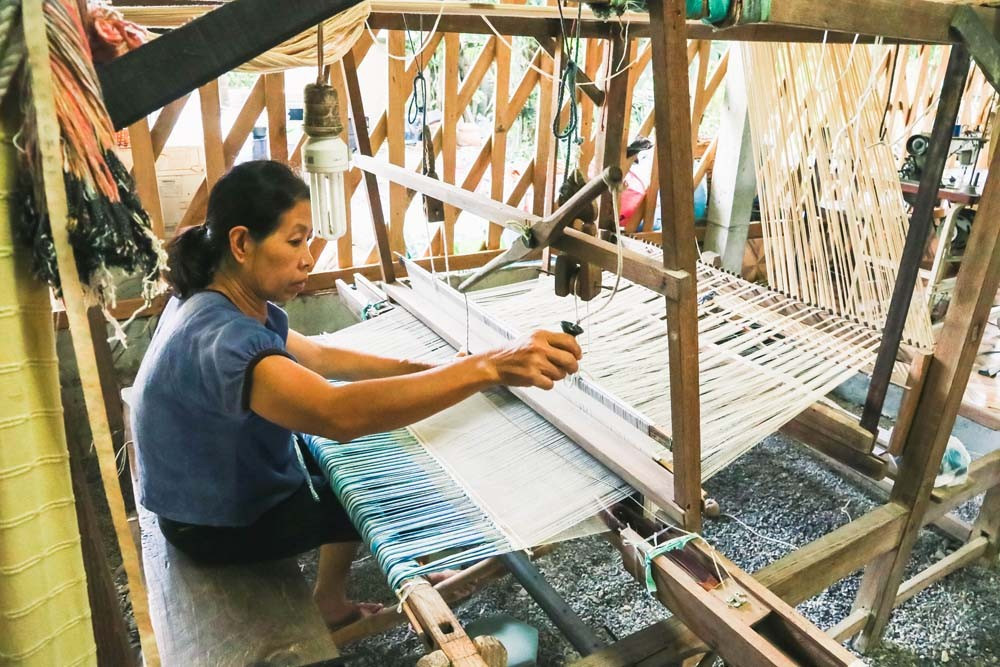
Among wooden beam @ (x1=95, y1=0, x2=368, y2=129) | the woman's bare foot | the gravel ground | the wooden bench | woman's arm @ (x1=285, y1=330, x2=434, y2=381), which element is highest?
wooden beam @ (x1=95, y1=0, x2=368, y2=129)

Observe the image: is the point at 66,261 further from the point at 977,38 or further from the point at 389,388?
the point at 977,38

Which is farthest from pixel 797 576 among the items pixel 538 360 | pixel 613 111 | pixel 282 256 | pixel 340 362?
pixel 282 256

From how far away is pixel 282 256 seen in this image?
1.43 meters

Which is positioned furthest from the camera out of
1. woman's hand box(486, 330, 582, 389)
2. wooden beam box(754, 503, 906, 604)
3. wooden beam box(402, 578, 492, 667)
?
wooden beam box(754, 503, 906, 604)

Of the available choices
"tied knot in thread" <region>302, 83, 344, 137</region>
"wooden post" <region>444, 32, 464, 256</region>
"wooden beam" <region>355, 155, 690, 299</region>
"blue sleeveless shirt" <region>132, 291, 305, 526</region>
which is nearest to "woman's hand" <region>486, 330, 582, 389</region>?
"wooden beam" <region>355, 155, 690, 299</region>

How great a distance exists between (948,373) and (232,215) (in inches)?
70.8

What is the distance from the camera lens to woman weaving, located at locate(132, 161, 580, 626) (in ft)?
4.20

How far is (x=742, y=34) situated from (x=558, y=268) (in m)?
0.69

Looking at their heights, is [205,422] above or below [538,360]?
below

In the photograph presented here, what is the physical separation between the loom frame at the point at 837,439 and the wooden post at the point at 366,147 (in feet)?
0.15

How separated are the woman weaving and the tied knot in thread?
17cm

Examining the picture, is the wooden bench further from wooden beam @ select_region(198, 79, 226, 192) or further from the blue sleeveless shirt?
wooden beam @ select_region(198, 79, 226, 192)

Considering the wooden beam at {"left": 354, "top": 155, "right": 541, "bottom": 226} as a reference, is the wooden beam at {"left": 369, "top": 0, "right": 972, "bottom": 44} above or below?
above

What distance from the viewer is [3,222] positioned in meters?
0.63
